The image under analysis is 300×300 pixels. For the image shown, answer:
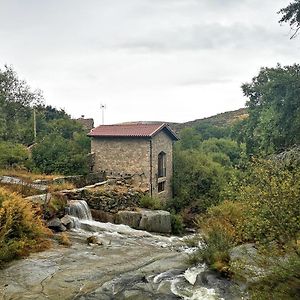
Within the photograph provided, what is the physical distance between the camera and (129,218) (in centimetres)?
1981

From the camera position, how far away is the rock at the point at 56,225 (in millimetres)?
15342

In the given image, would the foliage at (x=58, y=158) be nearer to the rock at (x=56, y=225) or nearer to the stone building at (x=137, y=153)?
the stone building at (x=137, y=153)

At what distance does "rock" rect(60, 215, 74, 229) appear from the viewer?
15.8 meters

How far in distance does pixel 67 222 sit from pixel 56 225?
60 cm

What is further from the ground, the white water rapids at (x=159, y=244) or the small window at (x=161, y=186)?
the small window at (x=161, y=186)

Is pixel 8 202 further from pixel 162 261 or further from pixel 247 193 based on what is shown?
pixel 247 193

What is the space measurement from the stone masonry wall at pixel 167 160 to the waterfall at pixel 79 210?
752 centimetres

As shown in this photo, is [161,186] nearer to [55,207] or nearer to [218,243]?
A: [55,207]

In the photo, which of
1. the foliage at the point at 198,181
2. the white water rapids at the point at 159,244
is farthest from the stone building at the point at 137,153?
the white water rapids at the point at 159,244

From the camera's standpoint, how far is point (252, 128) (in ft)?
79.0

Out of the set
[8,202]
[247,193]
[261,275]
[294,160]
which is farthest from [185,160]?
[261,275]

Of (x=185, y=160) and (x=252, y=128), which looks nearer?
(x=252, y=128)

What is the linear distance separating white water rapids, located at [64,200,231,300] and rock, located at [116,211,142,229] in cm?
70

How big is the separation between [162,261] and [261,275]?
17.1 ft
